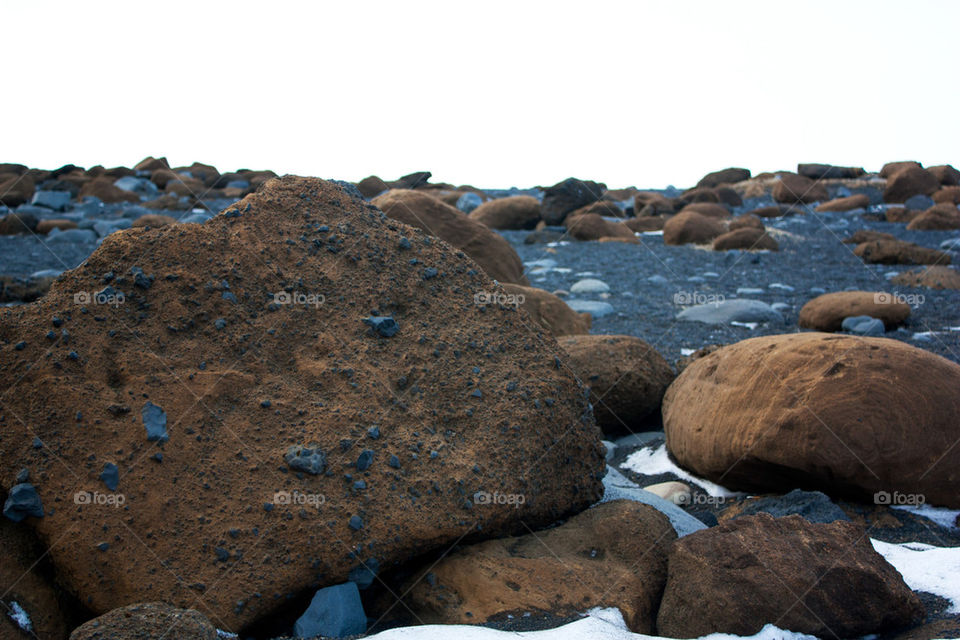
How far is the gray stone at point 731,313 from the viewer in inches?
319

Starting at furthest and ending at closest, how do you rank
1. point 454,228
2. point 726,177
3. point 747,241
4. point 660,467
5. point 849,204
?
point 726,177 → point 849,204 → point 747,241 → point 454,228 → point 660,467

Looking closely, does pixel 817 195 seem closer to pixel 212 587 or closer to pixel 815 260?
pixel 815 260

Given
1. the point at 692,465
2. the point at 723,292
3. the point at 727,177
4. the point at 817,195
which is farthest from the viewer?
the point at 727,177

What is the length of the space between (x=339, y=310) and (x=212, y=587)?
112 cm

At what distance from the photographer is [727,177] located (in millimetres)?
29859

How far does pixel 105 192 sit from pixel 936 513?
20.7 meters

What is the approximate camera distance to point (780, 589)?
2.68m

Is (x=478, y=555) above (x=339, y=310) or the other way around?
the other way around

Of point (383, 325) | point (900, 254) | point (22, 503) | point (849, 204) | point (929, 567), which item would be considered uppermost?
point (383, 325)

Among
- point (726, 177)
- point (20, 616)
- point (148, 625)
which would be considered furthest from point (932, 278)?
point (726, 177)

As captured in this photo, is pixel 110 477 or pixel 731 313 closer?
pixel 110 477

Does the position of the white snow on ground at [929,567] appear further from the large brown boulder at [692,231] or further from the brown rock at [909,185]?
the brown rock at [909,185]

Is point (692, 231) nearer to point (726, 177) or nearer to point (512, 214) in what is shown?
point (512, 214)

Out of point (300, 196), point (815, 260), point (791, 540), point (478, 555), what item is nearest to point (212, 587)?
point (478, 555)
